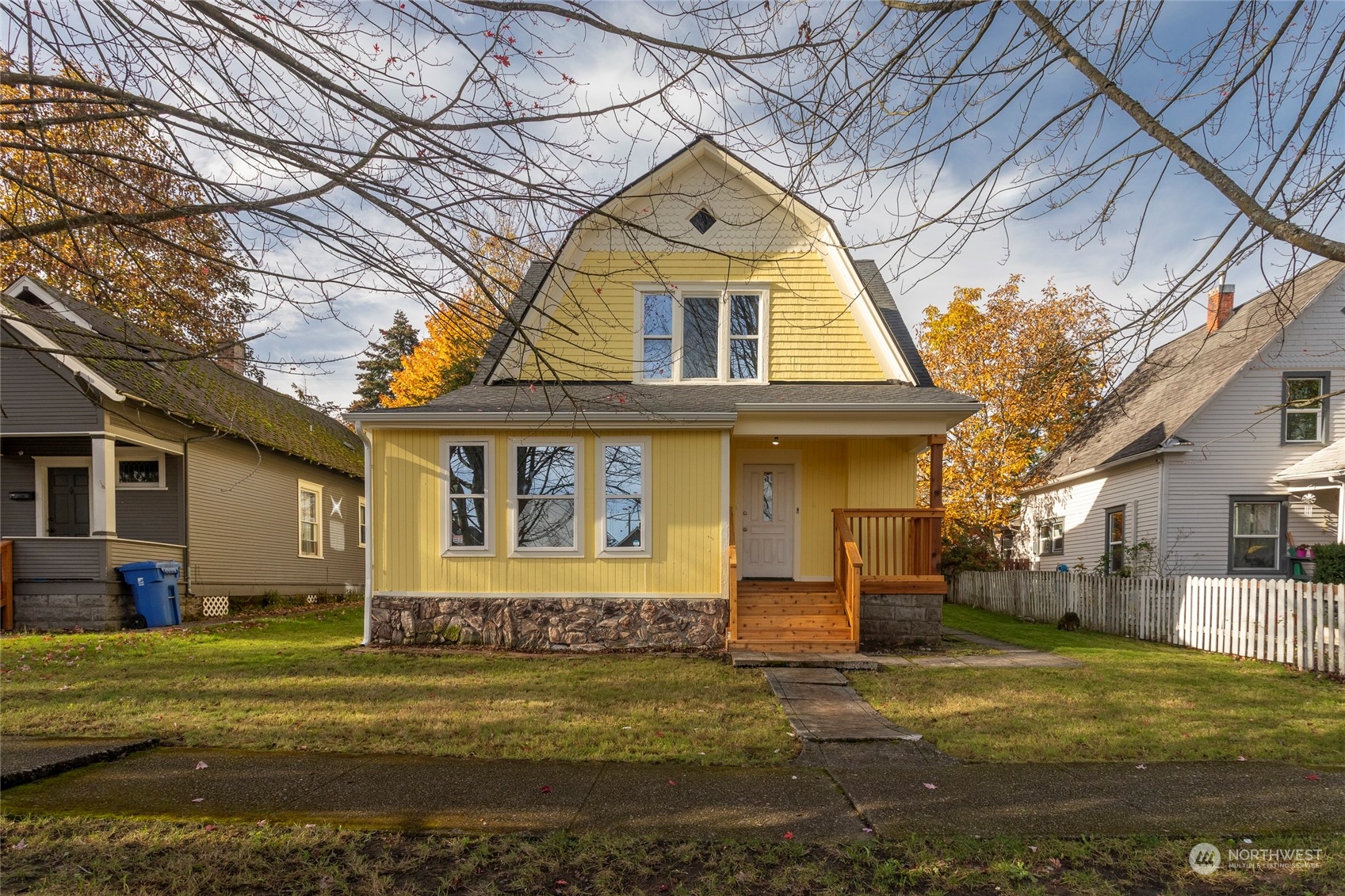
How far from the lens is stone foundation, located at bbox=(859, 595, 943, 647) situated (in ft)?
34.9

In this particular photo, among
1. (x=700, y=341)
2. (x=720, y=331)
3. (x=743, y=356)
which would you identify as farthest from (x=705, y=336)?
(x=743, y=356)

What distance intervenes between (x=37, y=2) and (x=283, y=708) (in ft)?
18.0

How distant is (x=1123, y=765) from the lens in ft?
16.8

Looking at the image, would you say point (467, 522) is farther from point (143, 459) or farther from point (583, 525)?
point (143, 459)

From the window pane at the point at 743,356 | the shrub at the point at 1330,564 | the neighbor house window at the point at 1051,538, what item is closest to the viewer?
the window pane at the point at 743,356

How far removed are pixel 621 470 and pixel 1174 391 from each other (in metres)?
14.9

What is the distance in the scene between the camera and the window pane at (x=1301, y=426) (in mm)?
15828

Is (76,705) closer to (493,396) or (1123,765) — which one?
(493,396)

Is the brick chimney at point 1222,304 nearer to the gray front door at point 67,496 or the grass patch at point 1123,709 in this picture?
the grass patch at point 1123,709

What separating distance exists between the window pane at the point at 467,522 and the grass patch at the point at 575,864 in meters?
6.76

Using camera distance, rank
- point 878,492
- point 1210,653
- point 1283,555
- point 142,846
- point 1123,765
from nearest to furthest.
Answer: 1. point 142,846
2. point 1123,765
3. point 1210,653
4. point 878,492
5. point 1283,555

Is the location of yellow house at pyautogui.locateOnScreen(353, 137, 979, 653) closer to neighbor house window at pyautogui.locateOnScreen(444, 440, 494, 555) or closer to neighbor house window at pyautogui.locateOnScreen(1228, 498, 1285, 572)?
neighbor house window at pyautogui.locateOnScreen(444, 440, 494, 555)

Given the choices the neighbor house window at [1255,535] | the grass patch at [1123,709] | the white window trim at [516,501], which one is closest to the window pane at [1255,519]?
the neighbor house window at [1255,535]

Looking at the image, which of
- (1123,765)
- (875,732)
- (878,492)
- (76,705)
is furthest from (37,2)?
(878,492)
